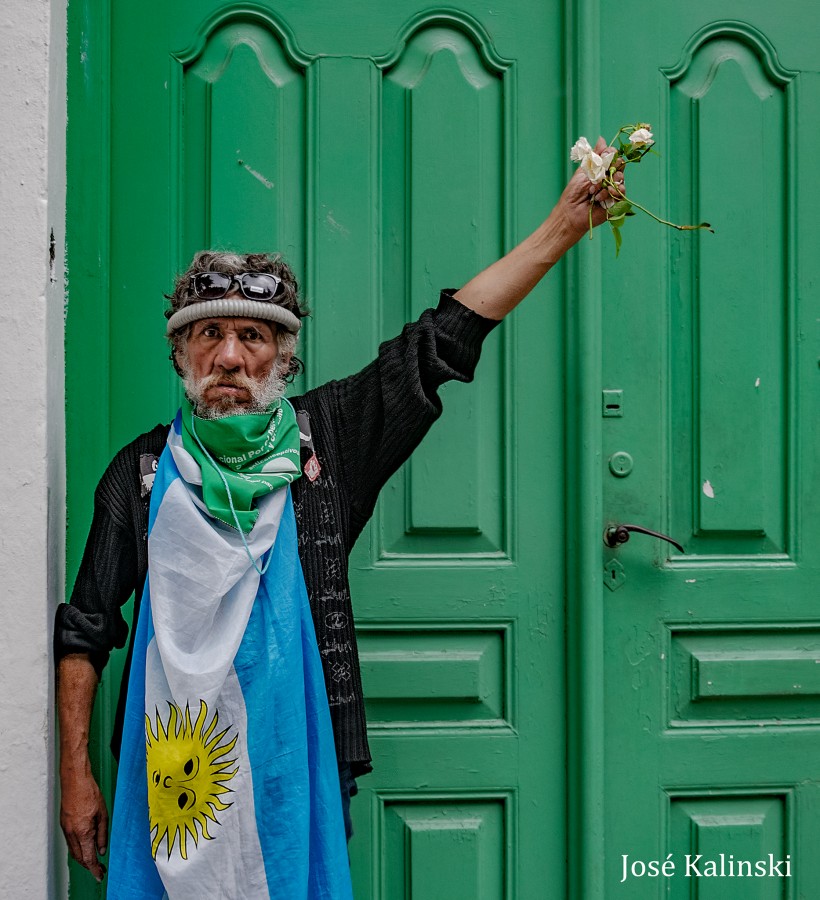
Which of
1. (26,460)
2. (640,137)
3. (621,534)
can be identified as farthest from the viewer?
(621,534)

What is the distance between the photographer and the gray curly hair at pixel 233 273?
1.84 meters

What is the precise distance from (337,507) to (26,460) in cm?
67

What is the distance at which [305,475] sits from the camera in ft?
6.11

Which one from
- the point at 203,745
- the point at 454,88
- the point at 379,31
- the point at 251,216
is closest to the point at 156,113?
the point at 251,216

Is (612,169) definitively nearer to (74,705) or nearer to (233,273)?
(233,273)

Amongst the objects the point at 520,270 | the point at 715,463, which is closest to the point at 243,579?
the point at 520,270

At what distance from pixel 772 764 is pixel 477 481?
1.02 metres

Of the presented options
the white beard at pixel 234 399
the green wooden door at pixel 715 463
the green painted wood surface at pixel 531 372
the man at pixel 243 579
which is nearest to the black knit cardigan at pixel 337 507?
the man at pixel 243 579

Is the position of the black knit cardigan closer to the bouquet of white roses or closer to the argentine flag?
the argentine flag

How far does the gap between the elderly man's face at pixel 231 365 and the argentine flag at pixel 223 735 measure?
187mm

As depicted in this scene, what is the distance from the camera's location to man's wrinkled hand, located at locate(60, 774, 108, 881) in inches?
71.5

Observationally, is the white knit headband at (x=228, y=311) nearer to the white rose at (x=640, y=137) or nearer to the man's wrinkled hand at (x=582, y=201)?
the man's wrinkled hand at (x=582, y=201)

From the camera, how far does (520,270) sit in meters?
1.79

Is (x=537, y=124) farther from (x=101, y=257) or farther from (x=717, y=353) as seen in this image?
(x=101, y=257)
